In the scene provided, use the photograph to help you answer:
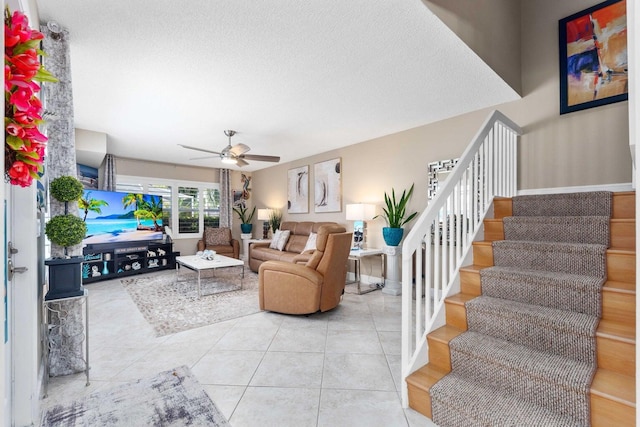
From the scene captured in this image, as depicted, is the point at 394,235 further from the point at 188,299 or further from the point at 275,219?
the point at 275,219

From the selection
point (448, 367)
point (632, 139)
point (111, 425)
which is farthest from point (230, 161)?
point (632, 139)

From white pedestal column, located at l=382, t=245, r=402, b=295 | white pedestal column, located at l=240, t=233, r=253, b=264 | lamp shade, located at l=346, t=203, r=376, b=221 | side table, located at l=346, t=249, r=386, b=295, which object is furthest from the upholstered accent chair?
white pedestal column, located at l=382, t=245, r=402, b=295

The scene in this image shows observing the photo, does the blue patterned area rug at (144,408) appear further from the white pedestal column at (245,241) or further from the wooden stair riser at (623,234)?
the white pedestal column at (245,241)

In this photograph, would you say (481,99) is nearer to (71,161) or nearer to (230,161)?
(230,161)

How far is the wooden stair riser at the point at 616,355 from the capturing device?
1392mm

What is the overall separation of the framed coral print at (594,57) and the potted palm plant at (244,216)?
20.5 feet

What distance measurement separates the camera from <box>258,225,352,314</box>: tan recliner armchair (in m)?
3.12

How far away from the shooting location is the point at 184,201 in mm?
6992

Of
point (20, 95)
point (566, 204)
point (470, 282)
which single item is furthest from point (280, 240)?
point (20, 95)

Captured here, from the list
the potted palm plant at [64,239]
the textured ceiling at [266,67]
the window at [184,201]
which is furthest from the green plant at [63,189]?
the window at [184,201]

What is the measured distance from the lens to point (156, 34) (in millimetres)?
2123

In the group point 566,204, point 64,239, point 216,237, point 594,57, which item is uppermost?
point 594,57

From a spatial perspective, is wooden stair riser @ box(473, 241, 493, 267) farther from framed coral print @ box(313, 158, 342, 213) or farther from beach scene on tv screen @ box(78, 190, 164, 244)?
beach scene on tv screen @ box(78, 190, 164, 244)

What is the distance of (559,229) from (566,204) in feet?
1.20
